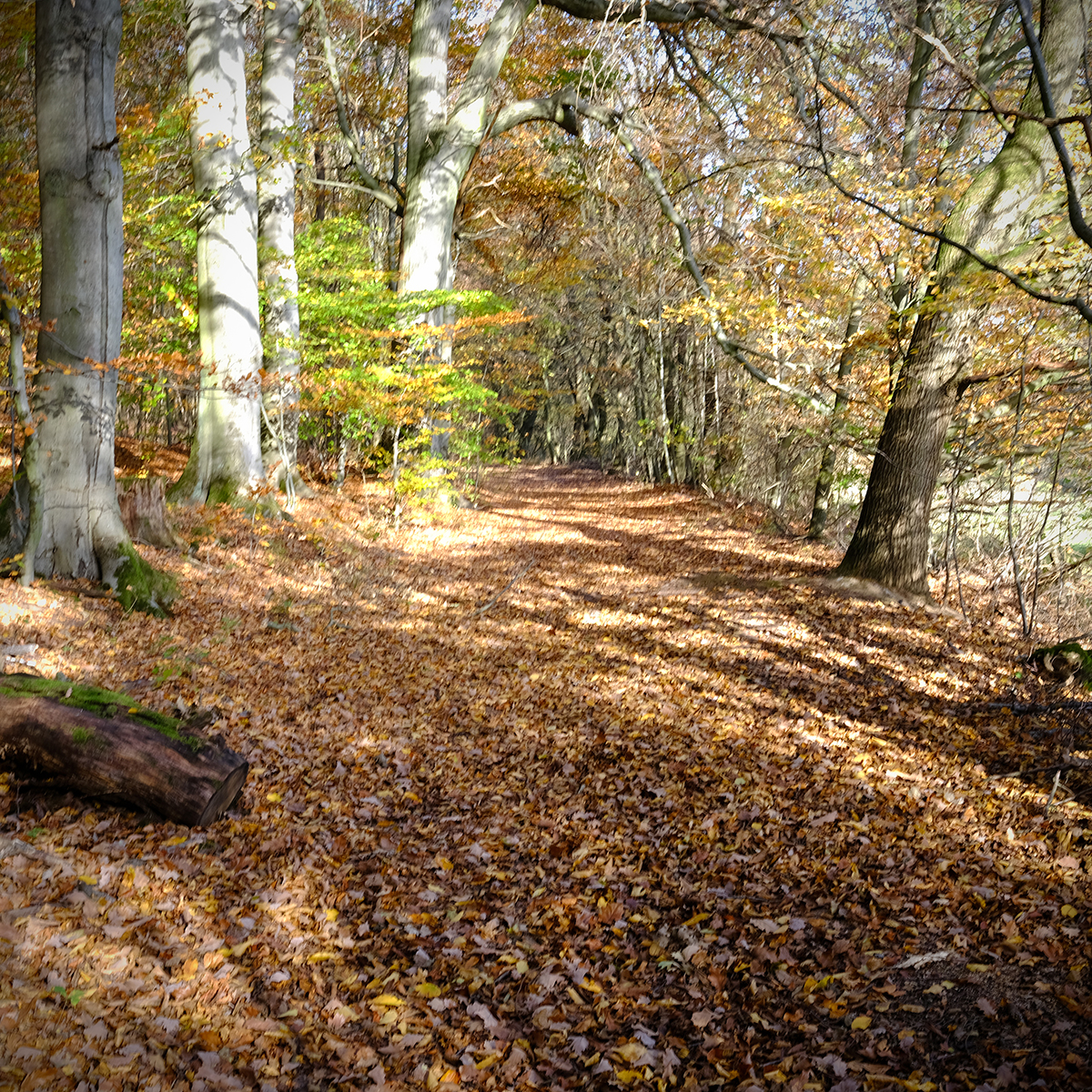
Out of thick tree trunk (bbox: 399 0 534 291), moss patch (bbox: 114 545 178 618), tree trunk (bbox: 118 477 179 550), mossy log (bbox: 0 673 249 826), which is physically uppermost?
thick tree trunk (bbox: 399 0 534 291)

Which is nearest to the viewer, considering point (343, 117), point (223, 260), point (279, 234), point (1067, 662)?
point (1067, 662)

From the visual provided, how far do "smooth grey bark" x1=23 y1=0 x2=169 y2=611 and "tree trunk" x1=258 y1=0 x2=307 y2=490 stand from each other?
5.44 metres

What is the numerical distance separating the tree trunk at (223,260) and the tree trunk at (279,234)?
5.33 feet

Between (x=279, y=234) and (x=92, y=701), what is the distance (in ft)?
35.1

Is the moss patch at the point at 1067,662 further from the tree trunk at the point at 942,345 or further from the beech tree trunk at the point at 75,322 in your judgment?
the beech tree trunk at the point at 75,322

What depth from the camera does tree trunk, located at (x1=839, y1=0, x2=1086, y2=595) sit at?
8039 mm

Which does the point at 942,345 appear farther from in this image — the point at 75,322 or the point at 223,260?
the point at 223,260

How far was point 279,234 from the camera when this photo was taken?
1283 cm

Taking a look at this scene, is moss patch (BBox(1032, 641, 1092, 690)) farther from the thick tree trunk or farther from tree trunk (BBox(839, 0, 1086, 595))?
the thick tree trunk

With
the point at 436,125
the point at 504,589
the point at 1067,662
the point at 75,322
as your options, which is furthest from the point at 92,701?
the point at 436,125

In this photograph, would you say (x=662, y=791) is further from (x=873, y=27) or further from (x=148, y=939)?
(x=873, y=27)

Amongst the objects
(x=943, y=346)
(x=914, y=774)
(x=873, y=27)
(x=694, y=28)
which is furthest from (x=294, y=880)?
(x=694, y=28)

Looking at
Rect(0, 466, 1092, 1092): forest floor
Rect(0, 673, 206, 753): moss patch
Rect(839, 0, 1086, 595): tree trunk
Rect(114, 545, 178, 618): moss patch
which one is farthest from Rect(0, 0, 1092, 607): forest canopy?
Rect(0, 673, 206, 753): moss patch

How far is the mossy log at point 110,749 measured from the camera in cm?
399
